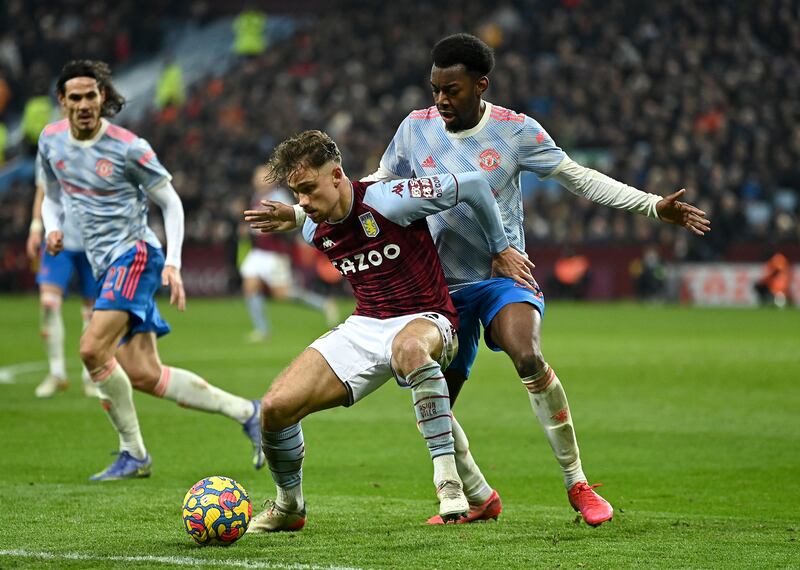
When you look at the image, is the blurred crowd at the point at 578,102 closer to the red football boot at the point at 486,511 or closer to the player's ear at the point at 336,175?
the red football boot at the point at 486,511

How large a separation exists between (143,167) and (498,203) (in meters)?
2.48

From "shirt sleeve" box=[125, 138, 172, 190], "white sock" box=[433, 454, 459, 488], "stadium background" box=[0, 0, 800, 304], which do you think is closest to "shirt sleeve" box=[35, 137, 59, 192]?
"shirt sleeve" box=[125, 138, 172, 190]

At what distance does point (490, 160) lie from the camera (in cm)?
645

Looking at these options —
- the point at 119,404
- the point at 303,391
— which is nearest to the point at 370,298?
the point at 303,391

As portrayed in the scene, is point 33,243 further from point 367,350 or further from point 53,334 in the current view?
point 367,350

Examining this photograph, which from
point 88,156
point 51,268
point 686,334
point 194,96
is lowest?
point 686,334

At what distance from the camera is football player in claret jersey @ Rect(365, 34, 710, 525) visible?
244 inches

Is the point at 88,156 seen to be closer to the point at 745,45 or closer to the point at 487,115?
the point at 487,115

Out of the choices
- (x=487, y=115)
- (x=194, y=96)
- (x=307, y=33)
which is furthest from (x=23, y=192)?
(x=487, y=115)

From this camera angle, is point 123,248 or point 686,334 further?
point 686,334

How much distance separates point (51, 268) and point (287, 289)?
876 centimetres

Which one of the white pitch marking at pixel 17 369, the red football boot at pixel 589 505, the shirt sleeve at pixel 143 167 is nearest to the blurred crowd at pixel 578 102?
the white pitch marking at pixel 17 369

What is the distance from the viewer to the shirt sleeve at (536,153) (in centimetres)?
645

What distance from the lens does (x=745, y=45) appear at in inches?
1233
